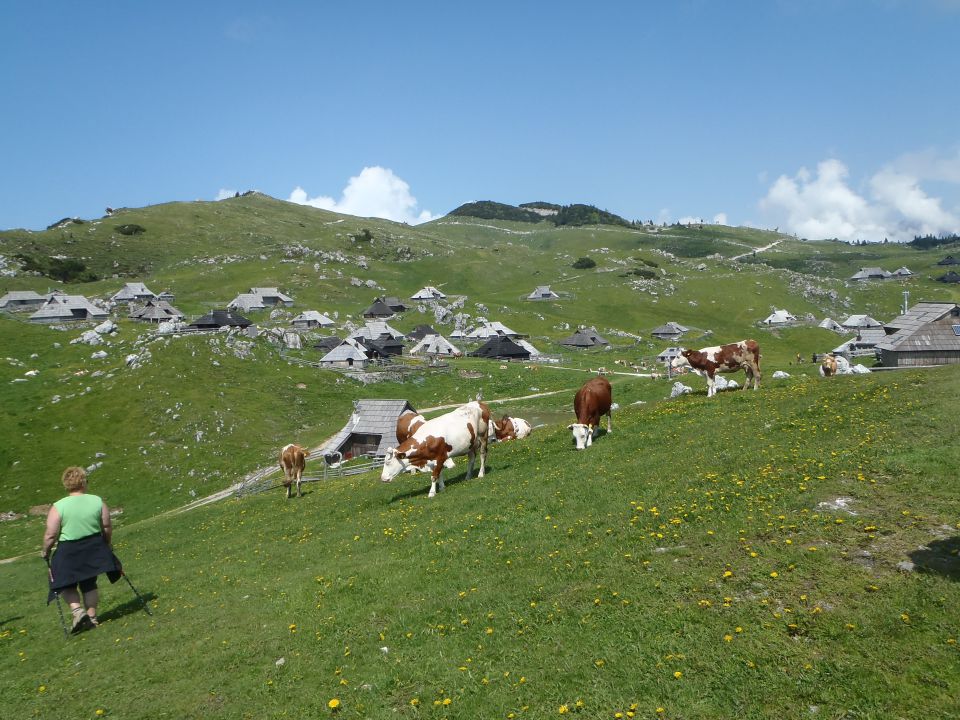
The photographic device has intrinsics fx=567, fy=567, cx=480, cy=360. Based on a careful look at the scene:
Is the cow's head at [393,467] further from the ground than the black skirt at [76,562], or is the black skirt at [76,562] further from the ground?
the black skirt at [76,562]

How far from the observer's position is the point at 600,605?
11.3m

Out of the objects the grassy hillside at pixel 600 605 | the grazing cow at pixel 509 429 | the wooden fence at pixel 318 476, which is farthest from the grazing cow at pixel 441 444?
the grazing cow at pixel 509 429

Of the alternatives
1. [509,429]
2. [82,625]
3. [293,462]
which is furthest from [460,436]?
[509,429]

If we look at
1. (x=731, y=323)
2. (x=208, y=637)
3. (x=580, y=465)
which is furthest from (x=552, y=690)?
(x=731, y=323)

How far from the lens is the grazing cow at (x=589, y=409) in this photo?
26531 millimetres

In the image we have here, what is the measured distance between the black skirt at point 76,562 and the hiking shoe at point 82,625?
113cm

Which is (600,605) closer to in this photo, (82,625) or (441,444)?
(441,444)

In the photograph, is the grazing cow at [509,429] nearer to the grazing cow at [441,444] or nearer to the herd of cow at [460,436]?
the herd of cow at [460,436]

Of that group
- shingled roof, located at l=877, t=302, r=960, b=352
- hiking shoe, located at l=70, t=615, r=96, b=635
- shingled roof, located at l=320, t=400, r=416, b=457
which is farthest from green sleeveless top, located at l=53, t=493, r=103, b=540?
shingled roof, located at l=877, t=302, r=960, b=352

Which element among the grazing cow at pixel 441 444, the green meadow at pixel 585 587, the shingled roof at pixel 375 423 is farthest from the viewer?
the shingled roof at pixel 375 423

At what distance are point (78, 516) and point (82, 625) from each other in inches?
134

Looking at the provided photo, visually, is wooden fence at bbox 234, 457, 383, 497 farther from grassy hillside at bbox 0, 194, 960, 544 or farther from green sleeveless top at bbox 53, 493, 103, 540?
green sleeveless top at bbox 53, 493, 103, 540

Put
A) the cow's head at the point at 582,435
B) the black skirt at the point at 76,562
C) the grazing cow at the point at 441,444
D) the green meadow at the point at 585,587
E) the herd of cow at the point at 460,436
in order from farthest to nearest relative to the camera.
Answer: the cow's head at the point at 582,435, the herd of cow at the point at 460,436, the grazing cow at the point at 441,444, the black skirt at the point at 76,562, the green meadow at the point at 585,587

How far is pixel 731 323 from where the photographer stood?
160125 millimetres
